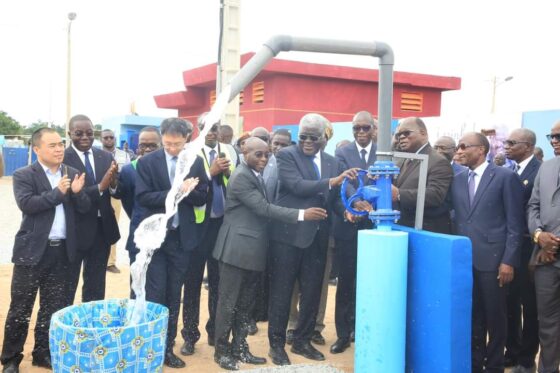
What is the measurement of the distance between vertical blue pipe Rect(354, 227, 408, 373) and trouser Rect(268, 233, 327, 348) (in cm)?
166

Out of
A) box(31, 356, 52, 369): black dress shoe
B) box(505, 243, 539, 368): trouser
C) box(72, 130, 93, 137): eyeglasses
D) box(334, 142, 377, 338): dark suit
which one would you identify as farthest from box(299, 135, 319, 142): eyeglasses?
box(31, 356, 52, 369): black dress shoe

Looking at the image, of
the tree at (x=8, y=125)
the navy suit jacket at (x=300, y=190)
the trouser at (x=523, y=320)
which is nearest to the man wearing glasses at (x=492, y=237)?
the trouser at (x=523, y=320)

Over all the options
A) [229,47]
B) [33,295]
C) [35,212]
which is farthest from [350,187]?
[229,47]

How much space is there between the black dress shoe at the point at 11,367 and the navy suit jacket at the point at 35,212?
2.47 ft

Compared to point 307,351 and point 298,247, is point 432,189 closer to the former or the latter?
point 298,247

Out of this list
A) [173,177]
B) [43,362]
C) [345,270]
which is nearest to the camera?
[43,362]

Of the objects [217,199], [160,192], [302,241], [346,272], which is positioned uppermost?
[160,192]

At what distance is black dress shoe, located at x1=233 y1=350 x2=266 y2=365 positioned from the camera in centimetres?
445

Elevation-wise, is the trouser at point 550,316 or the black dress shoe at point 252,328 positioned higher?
the trouser at point 550,316

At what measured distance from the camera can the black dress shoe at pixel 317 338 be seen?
5.07 meters

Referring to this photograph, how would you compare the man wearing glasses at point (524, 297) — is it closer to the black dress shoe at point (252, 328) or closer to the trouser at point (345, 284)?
the trouser at point (345, 284)

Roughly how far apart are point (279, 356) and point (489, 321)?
1640 mm

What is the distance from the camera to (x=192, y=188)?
4.15 metres

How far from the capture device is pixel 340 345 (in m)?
4.85
